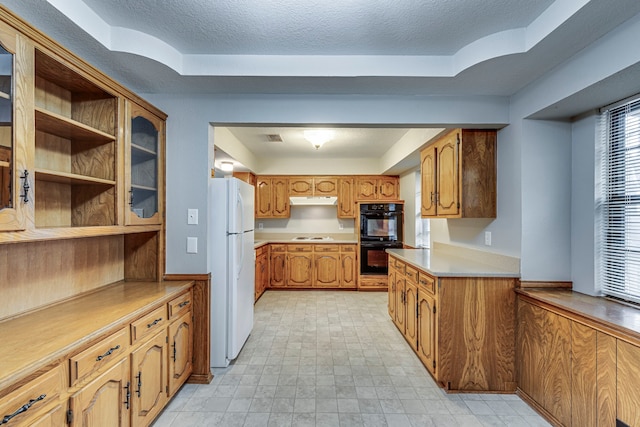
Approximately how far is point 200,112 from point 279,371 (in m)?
2.27

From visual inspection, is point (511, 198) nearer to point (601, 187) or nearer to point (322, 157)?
point (601, 187)

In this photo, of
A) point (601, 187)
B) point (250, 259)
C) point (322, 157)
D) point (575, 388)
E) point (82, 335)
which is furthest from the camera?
point (322, 157)

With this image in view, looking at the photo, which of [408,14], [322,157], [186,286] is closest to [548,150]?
[408,14]

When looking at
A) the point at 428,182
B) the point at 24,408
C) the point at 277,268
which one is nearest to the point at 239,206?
the point at 24,408

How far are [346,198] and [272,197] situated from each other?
1.42 meters

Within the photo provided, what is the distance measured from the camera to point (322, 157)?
5.57 meters

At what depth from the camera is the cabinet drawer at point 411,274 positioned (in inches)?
108

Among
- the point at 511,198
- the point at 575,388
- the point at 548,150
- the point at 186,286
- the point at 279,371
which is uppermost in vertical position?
the point at 548,150

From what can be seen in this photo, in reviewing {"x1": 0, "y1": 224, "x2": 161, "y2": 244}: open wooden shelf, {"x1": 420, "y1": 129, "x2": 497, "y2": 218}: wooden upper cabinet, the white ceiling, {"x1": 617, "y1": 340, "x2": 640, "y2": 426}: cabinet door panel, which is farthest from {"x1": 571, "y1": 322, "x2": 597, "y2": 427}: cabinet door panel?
{"x1": 0, "y1": 224, "x2": 161, "y2": 244}: open wooden shelf

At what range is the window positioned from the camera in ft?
5.90

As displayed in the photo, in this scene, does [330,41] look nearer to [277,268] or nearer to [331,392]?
[331,392]

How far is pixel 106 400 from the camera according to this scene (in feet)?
4.59

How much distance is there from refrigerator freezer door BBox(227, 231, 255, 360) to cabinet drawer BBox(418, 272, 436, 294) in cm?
163

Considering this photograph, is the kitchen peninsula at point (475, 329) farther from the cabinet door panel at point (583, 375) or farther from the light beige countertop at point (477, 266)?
the cabinet door panel at point (583, 375)
